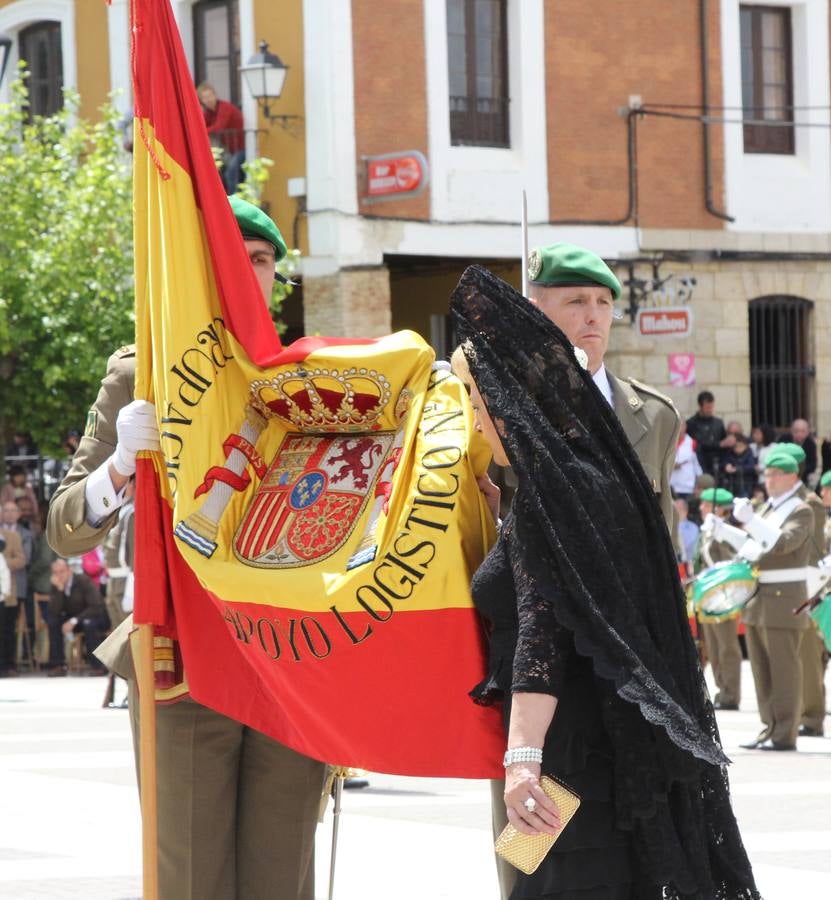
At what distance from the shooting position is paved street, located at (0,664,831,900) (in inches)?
284

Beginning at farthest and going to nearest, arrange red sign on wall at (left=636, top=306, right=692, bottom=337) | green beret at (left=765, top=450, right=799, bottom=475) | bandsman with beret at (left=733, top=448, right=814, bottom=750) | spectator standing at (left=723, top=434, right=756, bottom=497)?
red sign on wall at (left=636, top=306, right=692, bottom=337) < spectator standing at (left=723, top=434, right=756, bottom=497) < green beret at (left=765, top=450, right=799, bottom=475) < bandsman with beret at (left=733, top=448, right=814, bottom=750)

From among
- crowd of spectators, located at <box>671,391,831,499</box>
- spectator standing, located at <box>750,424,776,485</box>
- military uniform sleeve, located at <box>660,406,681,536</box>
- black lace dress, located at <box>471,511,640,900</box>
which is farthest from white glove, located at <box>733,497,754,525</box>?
black lace dress, located at <box>471,511,640,900</box>

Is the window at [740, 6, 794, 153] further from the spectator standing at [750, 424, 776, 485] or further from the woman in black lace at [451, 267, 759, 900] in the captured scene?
the woman in black lace at [451, 267, 759, 900]

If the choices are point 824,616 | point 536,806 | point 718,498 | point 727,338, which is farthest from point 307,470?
point 727,338

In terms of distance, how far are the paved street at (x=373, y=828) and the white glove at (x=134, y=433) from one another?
254cm

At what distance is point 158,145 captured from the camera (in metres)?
5.05

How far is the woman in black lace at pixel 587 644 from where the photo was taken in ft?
12.9

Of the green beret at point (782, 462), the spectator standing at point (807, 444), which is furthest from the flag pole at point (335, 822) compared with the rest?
the spectator standing at point (807, 444)

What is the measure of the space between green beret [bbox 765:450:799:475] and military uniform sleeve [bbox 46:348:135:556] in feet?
28.9

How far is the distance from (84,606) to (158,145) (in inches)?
595

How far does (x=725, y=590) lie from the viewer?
1383 cm

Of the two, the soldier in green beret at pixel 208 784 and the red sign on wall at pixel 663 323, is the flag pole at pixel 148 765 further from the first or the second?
the red sign on wall at pixel 663 323

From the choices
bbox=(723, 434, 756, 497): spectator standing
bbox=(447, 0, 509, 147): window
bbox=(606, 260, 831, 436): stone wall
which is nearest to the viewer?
bbox=(723, 434, 756, 497): spectator standing

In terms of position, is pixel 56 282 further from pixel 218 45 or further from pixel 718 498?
pixel 718 498
